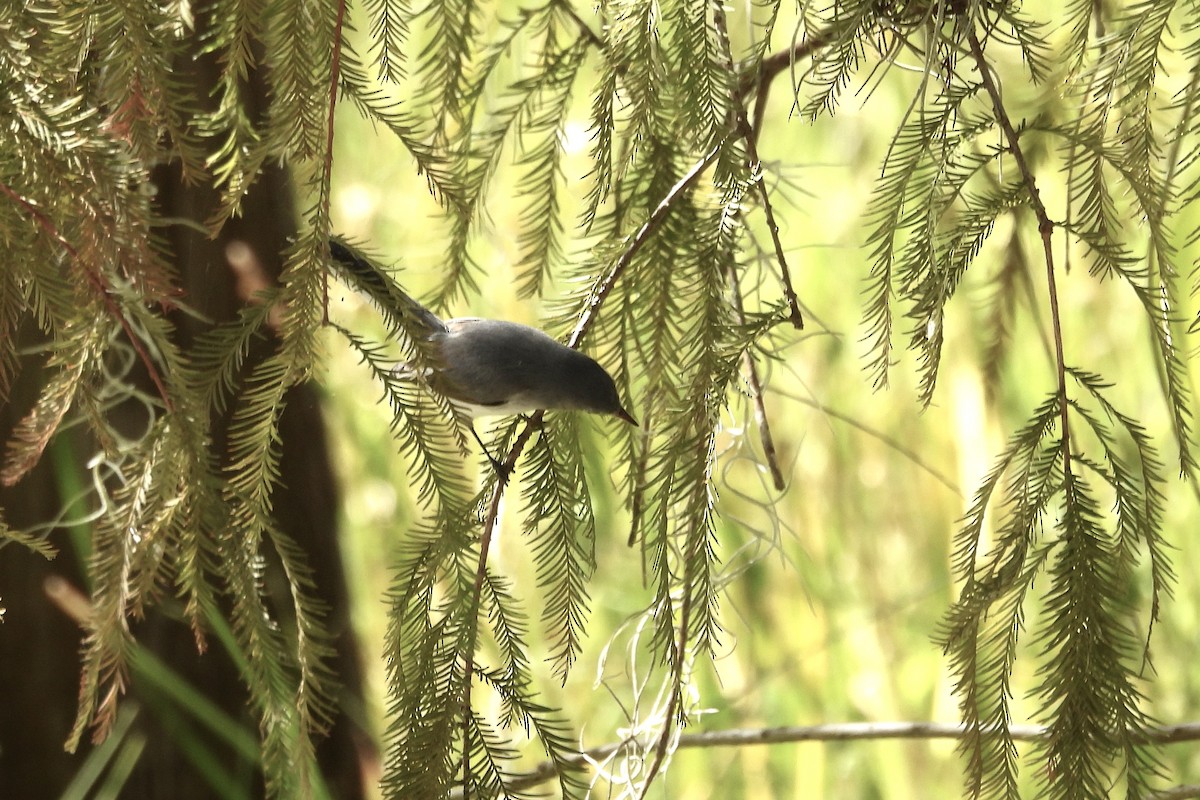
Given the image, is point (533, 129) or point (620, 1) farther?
point (533, 129)

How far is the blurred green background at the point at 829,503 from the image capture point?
190cm

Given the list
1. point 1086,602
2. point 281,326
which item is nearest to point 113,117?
point 281,326

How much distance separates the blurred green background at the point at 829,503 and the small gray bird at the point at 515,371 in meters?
0.86

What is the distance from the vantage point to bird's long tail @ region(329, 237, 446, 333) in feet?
2.40

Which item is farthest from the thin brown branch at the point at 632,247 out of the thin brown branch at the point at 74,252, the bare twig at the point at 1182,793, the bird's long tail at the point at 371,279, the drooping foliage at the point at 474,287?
the bare twig at the point at 1182,793

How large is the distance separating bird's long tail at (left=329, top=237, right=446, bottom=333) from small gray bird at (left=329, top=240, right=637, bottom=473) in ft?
0.29

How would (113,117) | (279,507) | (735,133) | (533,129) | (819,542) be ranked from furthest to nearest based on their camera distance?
1. (819,542)
2. (279,507)
3. (533,129)
4. (735,133)
5. (113,117)

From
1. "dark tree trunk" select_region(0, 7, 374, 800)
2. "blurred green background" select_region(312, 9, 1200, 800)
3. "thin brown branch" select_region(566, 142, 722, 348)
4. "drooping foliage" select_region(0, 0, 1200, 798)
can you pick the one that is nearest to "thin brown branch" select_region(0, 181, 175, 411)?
"drooping foliage" select_region(0, 0, 1200, 798)

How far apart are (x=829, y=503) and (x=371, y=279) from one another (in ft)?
4.85

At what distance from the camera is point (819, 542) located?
82.8 inches

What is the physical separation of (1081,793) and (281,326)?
0.54m

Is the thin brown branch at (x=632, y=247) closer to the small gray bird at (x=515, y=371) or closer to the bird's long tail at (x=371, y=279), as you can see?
the small gray bird at (x=515, y=371)

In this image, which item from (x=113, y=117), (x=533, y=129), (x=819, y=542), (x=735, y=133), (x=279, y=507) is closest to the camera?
(x=113, y=117)

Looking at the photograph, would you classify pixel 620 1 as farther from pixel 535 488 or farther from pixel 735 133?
pixel 535 488
